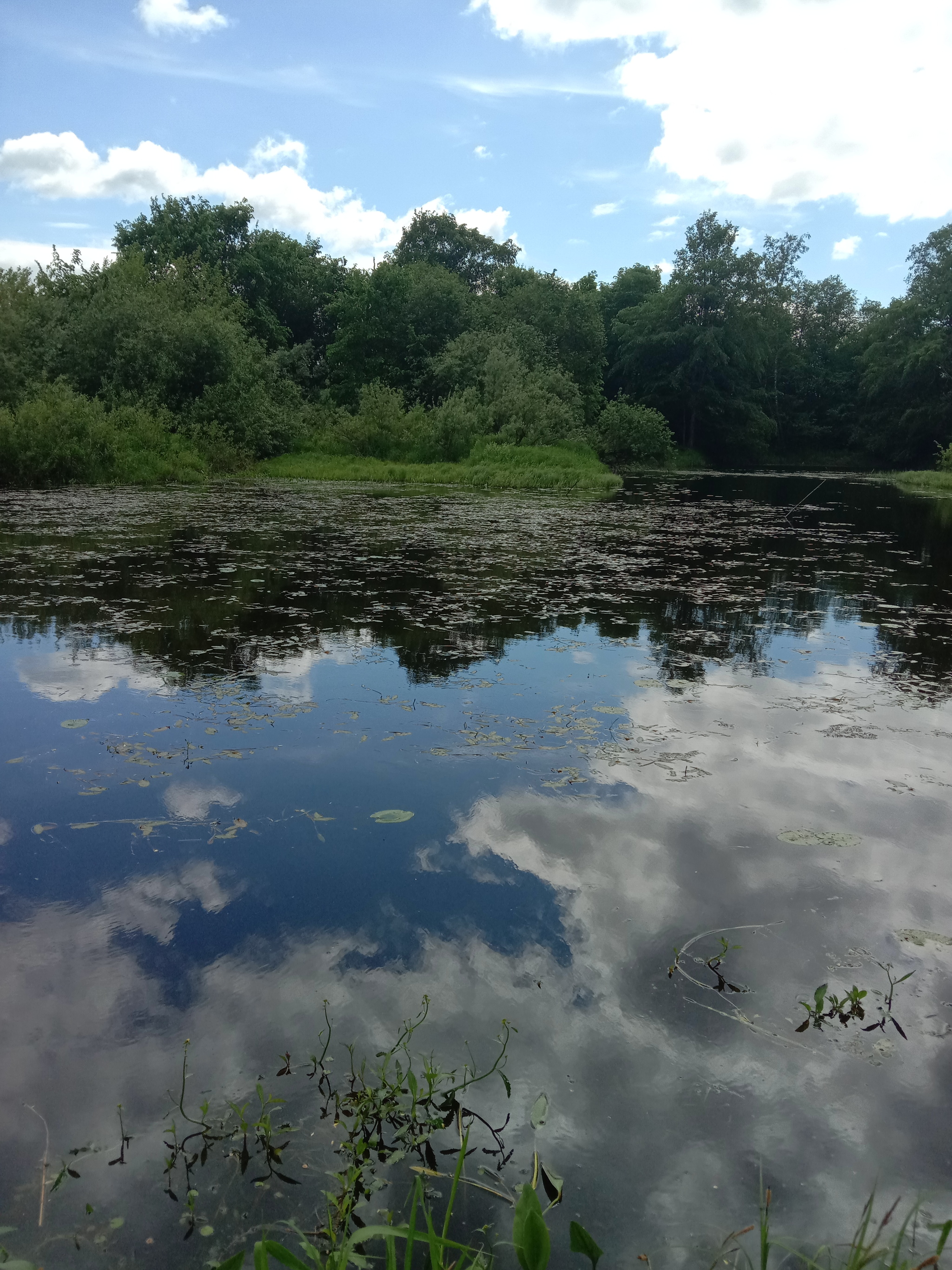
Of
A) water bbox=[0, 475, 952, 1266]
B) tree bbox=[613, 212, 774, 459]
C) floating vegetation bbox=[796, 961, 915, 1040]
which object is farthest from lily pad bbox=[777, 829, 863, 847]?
tree bbox=[613, 212, 774, 459]

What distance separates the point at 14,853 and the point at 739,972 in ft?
10.9

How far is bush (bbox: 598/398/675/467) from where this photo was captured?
140 feet

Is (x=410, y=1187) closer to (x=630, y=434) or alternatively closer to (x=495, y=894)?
(x=495, y=894)

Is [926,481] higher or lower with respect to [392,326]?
lower

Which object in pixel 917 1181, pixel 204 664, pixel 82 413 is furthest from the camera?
pixel 82 413

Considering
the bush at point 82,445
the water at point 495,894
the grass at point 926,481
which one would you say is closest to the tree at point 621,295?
the grass at point 926,481

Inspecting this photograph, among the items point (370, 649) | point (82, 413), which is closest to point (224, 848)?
point (370, 649)

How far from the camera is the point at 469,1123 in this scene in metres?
2.56

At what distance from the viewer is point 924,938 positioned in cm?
357

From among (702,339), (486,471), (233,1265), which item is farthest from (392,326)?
(233,1265)

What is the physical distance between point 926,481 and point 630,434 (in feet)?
45.1

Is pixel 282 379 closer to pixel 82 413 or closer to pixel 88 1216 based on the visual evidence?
pixel 82 413

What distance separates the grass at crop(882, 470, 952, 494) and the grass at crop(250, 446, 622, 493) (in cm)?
1358

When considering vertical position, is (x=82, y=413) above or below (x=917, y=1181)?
above
